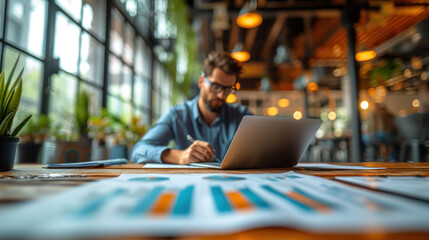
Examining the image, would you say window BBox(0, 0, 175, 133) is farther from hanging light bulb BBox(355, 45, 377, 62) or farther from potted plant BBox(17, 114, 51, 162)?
hanging light bulb BBox(355, 45, 377, 62)

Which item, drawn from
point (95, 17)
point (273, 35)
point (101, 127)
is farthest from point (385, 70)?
point (101, 127)

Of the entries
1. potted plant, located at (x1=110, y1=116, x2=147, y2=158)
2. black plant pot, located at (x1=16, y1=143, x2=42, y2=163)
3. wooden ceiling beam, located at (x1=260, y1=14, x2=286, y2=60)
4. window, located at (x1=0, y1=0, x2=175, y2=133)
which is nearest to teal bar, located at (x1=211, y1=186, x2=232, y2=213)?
window, located at (x1=0, y1=0, x2=175, y2=133)

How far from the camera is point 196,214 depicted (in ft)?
1.03

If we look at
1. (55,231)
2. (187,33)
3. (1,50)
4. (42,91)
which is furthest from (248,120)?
(187,33)

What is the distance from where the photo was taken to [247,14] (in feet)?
13.6

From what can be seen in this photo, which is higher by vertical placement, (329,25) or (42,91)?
(329,25)

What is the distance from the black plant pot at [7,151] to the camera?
0.88m

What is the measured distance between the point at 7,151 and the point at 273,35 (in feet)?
28.6

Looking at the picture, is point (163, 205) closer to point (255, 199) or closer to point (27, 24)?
point (255, 199)

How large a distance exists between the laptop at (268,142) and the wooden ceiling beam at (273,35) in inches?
245

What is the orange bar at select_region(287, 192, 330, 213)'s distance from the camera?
1.11 ft

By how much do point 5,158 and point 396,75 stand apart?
362 inches

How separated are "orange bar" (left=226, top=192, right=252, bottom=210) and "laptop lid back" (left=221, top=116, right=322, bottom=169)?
0.44 metres

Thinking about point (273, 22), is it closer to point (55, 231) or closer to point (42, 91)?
point (42, 91)
